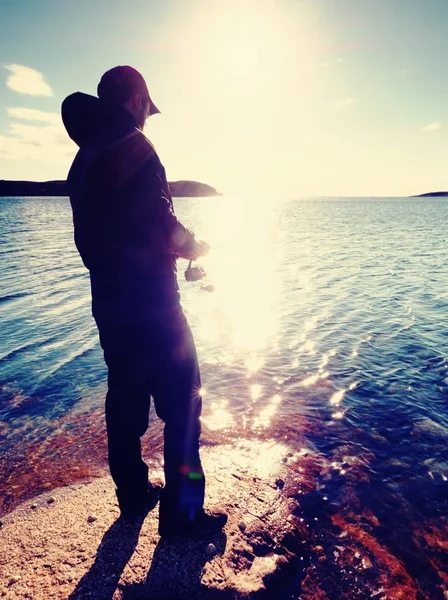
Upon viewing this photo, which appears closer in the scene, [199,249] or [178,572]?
[178,572]

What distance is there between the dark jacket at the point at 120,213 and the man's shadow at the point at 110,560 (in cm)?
202

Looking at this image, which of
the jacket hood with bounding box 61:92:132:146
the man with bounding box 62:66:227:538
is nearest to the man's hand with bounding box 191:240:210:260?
the man with bounding box 62:66:227:538

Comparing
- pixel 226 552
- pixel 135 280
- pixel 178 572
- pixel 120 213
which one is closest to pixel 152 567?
pixel 178 572

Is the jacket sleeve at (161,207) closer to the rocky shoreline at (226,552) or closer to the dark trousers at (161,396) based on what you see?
the dark trousers at (161,396)

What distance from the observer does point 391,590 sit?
328 cm

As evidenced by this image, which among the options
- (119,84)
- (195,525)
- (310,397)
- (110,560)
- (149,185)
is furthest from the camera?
(310,397)

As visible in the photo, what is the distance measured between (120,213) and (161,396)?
152 cm

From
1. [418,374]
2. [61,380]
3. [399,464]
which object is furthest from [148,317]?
[418,374]

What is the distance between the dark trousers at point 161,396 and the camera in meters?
3.10

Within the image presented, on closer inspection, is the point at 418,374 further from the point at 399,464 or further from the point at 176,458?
the point at 176,458

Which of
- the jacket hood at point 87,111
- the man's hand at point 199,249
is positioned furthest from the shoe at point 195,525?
the jacket hood at point 87,111

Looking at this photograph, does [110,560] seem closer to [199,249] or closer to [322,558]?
[322,558]

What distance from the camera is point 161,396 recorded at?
324 centimetres

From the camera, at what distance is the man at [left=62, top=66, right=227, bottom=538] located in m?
2.74
